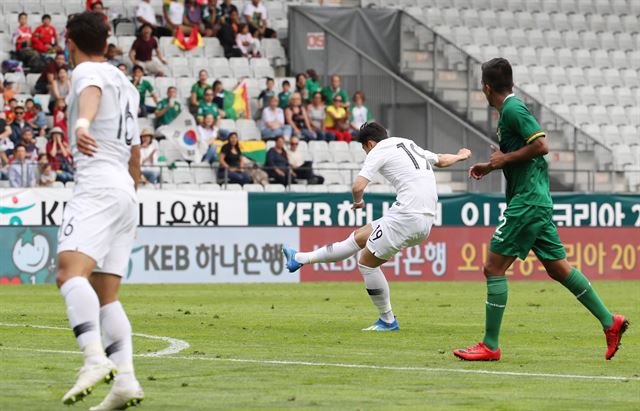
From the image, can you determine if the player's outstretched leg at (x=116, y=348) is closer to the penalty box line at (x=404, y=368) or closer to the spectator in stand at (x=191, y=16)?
the penalty box line at (x=404, y=368)

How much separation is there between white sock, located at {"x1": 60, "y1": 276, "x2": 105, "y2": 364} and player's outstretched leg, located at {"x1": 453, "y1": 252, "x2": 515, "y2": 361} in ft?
13.2

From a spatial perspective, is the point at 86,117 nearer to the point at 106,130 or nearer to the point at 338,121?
the point at 106,130

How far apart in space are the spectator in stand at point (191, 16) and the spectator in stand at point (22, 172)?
7.01m

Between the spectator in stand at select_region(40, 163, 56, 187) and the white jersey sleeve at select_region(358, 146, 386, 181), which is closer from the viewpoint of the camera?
the white jersey sleeve at select_region(358, 146, 386, 181)

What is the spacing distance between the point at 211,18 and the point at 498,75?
2122 cm

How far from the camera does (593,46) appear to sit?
37562 mm

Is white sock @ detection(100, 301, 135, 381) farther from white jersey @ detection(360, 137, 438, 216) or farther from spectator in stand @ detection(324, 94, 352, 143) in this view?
spectator in stand @ detection(324, 94, 352, 143)

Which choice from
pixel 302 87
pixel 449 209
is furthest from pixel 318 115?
pixel 449 209

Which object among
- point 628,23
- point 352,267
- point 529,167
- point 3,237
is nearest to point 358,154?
point 352,267

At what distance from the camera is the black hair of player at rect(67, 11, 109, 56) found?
25.3 feet

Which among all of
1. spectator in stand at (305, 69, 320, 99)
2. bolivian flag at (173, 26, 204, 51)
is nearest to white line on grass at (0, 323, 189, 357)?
spectator in stand at (305, 69, 320, 99)

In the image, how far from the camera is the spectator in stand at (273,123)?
95.0ft

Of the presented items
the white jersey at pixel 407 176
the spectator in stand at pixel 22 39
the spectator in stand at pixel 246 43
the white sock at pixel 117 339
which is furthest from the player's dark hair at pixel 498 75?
the spectator in stand at pixel 246 43

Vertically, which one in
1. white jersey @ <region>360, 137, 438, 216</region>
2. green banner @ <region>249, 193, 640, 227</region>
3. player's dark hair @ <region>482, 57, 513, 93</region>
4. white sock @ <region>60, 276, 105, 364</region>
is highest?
player's dark hair @ <region>482, 57, 513, 93</region>
